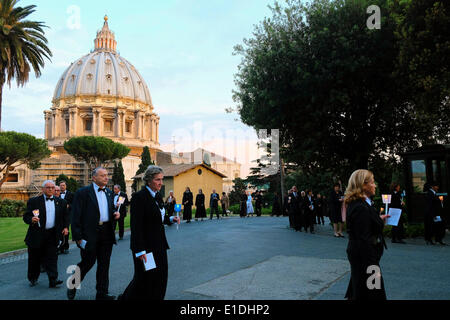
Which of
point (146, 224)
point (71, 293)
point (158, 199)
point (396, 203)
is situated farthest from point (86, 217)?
point (396, 203)

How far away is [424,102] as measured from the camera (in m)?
12.7

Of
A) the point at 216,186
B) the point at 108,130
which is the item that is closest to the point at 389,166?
the point at 216,186

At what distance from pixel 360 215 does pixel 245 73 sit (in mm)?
15113

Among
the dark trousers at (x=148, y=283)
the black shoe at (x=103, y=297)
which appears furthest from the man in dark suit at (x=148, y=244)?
the black shoe at (x=103, y=297)

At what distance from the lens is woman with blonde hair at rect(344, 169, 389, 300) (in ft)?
12.7

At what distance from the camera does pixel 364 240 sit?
3965mm

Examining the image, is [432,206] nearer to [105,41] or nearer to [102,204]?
[102,204]

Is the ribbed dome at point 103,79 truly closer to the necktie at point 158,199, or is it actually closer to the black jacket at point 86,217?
the black jacket at point 86,217

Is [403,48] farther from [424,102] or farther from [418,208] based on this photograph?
[418,208]

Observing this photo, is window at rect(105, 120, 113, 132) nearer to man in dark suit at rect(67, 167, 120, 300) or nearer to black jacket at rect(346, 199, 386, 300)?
man in dark suit at rect(67, 167, 120, 300)

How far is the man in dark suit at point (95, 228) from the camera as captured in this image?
18.4 feet

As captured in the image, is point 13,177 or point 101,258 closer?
point 101,258

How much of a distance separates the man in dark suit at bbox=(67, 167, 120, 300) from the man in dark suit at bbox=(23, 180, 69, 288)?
1459 mm

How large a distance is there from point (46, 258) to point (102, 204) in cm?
196
